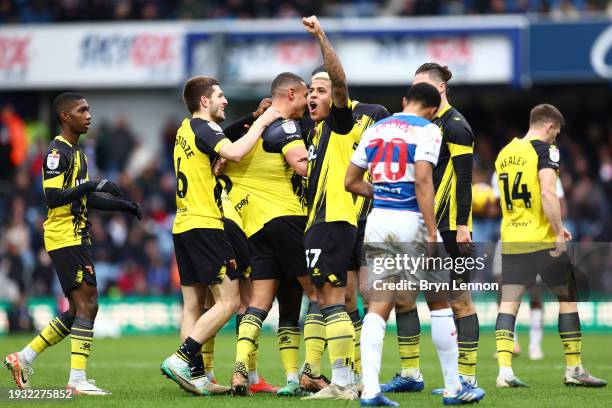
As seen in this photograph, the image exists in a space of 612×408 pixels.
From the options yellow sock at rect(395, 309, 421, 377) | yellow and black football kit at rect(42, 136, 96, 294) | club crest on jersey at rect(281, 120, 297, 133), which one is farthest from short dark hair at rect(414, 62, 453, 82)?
yellow and black football kit at rect(42, 136, 96, 294)

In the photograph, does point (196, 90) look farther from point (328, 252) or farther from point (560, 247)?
point (560, 247)

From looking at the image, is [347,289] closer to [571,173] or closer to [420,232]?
[420,232]

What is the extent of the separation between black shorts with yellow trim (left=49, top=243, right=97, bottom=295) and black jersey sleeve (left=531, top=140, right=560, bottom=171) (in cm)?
447

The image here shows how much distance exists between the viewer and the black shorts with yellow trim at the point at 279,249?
998cm

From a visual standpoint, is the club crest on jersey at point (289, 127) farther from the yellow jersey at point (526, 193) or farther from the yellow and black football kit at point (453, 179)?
the yellow jersey at point (526, 193)

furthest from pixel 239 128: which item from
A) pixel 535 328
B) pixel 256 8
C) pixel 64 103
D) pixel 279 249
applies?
pixel 256 8

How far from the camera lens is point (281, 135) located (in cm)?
988

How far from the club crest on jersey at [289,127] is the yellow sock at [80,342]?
2623 millimetres

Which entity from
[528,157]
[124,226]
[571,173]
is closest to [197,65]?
[124,226]

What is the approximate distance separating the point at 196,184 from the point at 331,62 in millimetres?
1841

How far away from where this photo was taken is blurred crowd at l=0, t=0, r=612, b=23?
84.9 feet

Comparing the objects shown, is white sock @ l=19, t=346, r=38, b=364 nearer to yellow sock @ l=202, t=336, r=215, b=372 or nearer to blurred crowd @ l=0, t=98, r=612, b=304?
yellow sock @ l=202, t=336, r=215, b=372

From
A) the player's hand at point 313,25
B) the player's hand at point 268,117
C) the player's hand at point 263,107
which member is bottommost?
the player's hand at point 268,117

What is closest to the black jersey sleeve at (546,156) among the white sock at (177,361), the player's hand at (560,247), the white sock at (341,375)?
the player's hand at (560,247)
